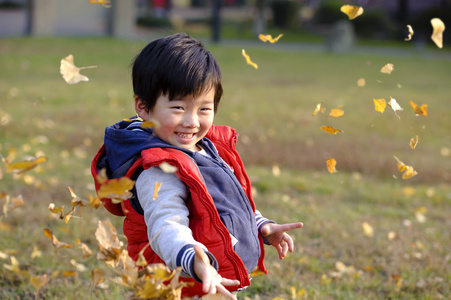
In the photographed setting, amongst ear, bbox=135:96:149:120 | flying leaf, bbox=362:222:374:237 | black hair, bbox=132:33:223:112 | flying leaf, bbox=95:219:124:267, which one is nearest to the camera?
flying leaf, bbox=95:219:124:267

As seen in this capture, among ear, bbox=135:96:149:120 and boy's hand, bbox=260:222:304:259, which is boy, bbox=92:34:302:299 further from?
boy's hand, bbox=260:222:304:259

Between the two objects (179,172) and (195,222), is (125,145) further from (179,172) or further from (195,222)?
(195,222)

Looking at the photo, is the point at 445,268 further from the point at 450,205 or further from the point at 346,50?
the point at 346,50

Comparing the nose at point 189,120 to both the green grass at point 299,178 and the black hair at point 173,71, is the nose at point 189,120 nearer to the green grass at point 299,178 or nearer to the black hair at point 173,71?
the black hair at point 173,71

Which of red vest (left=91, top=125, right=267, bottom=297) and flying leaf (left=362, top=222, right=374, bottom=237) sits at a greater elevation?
red vest (left=91, top=125, right=267, bottom=297)

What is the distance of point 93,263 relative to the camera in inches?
139

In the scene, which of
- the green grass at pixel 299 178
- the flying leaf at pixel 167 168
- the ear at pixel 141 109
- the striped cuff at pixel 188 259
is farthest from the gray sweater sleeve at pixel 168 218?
the green grass at pixel 299 178

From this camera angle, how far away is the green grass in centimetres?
341

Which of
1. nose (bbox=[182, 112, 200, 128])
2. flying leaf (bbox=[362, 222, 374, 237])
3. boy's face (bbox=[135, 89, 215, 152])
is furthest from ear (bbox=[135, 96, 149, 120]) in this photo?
flying leaf (bbox=[362, 222, 374, 237])

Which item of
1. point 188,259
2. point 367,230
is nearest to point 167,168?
point 188,259

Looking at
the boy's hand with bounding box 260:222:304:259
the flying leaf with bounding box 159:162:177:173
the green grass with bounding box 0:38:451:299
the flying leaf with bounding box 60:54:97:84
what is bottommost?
the green grass with bounding box 0:38:451:299

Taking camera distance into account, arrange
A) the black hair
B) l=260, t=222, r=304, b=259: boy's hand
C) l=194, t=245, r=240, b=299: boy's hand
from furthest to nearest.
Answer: l=260, t=222, r=304, b=259: boy's hand
the black hair
l=194, t=245, r=240, b=299: boy's hand

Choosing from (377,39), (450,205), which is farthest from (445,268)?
(377,39)

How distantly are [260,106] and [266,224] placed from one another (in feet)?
23.8
